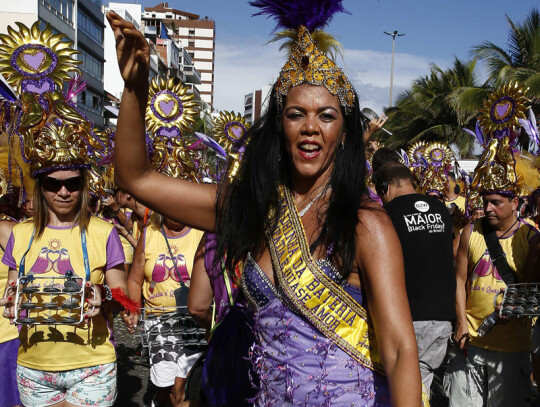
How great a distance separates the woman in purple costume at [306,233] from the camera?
189 cm

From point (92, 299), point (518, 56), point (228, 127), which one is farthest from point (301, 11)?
point (518, 56)

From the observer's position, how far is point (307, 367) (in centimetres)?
200

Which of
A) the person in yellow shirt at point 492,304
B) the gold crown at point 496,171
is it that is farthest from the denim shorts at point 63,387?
the gold crown at point 496,171

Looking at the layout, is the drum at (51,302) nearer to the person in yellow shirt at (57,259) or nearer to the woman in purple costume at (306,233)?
the person in yellow shirt at (57,259)

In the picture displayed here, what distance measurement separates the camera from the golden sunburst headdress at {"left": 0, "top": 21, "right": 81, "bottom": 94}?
4.04 meters

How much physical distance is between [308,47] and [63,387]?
2.47 meters

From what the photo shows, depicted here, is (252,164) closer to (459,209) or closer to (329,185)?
(329,185)

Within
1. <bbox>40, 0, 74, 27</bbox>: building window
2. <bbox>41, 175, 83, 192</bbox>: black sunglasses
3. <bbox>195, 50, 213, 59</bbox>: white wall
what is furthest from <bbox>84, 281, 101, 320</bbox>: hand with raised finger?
<bbox>195, 50, 213, 59</bbox>: white wall

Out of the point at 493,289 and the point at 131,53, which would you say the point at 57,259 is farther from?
the point at 493,289

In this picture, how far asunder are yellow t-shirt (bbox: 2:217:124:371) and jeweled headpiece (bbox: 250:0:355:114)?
77.8 inches

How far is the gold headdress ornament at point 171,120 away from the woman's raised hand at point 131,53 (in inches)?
176

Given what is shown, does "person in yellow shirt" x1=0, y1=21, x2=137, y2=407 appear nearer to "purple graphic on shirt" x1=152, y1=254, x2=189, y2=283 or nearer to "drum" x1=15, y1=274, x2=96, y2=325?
"drum" x1=15, y1=274, x2=96, y2=325

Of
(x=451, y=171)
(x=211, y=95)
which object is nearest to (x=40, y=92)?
(x=451, y=171)

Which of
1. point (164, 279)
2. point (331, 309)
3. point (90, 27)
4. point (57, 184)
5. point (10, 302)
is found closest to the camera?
point (331, 309)
